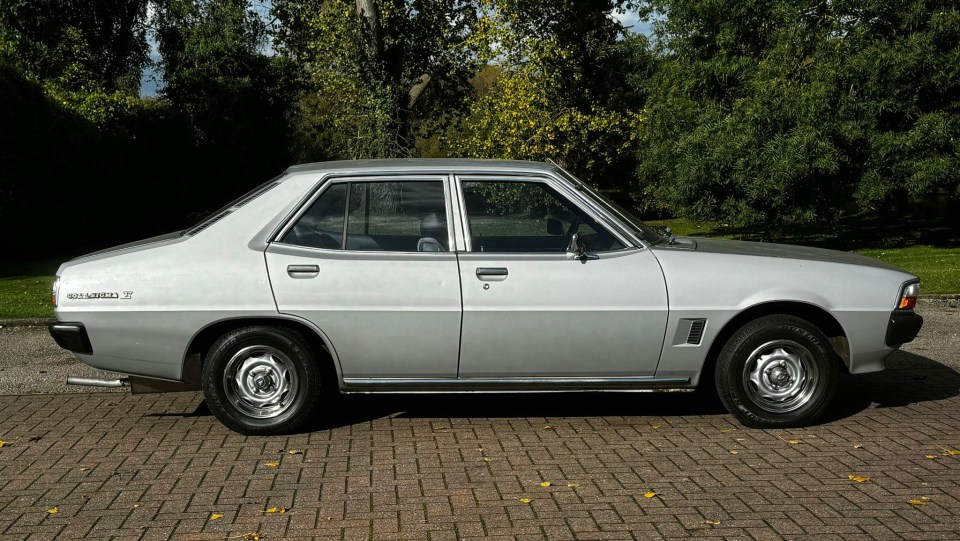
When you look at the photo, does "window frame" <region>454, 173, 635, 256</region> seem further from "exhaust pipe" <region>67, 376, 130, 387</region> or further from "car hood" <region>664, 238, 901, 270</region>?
"exhaust pipe" <region>67, 376, 130, 387</region>

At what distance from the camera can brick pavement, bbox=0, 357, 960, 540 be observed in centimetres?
481

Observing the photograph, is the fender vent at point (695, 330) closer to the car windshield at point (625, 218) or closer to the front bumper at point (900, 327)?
the car windshield at point (625, 218)

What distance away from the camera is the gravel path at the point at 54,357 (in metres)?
8.32

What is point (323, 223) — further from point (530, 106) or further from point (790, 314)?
point (530, 106)

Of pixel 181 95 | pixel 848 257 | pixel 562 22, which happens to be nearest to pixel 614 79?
pixel 562 22

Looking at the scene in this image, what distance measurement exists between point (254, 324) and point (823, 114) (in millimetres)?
16511

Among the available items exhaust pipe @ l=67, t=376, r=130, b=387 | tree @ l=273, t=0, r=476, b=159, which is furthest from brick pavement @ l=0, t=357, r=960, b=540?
tree @ l=273, t=0, r=476, b=159

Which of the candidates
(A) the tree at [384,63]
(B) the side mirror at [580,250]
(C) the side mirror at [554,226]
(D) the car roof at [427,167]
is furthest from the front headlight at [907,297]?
(A) the tree at [384,63]

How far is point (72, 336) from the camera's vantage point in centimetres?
645

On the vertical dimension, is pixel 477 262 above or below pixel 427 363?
above

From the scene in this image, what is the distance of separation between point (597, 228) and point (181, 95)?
27.4 meters

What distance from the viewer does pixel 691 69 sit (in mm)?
23250

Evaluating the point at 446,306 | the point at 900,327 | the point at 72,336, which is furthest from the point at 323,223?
the point at 900,327

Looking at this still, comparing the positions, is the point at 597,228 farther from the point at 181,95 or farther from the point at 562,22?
the point at 181,95
